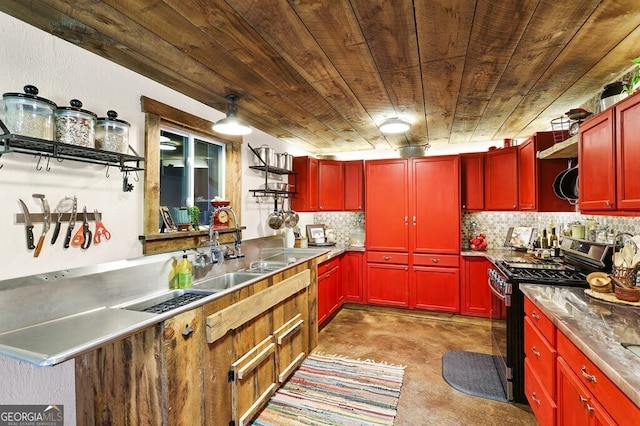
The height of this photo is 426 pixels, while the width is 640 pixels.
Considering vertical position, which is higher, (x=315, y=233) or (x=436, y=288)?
(x=315, y=233)

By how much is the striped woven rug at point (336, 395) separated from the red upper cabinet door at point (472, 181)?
2300mm

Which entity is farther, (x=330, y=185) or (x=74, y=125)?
(x=330, y=185)

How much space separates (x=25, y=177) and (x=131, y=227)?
583 millimetres

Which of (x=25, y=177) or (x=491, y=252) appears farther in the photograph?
(x=491, y=252)

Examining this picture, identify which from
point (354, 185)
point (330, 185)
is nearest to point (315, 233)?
point (330, 185)

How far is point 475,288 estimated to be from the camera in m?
3.77

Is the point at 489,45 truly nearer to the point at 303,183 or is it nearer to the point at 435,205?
the point at 435,205

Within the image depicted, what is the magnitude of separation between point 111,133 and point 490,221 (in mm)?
4253

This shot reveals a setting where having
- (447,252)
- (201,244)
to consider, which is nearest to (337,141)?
(447,252)

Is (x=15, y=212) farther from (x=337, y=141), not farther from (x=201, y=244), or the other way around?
(x=337, y=141)

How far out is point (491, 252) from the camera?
3.73 m

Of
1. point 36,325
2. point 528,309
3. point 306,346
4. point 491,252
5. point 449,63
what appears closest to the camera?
point 36,325

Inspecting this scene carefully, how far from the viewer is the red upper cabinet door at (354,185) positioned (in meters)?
4.46

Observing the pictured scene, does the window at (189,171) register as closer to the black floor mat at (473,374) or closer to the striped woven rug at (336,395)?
the striped woven rug at (336,395)
